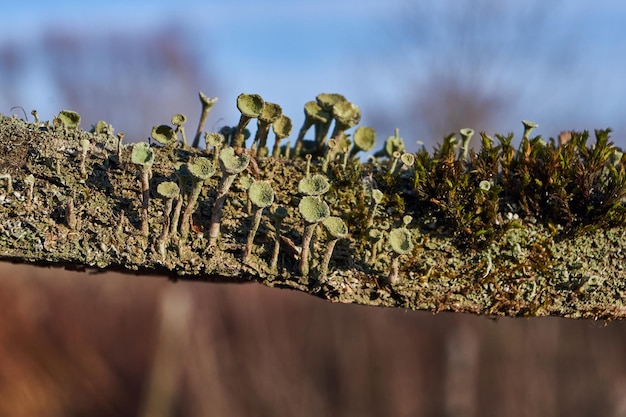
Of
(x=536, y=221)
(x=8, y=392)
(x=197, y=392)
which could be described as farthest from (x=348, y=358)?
(x=536, y=221)

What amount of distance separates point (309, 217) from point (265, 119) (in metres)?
0.45

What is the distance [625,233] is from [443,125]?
19.8m

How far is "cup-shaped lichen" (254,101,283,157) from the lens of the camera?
1.69 metres

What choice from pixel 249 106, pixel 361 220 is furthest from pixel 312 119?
pixel 361 220

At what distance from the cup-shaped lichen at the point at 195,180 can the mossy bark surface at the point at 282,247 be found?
3cm

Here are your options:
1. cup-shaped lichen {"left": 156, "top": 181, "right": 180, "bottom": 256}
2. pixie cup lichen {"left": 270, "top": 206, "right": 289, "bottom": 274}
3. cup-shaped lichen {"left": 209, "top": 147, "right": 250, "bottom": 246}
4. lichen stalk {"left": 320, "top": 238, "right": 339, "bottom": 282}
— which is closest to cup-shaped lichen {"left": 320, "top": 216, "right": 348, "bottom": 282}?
lichen stalk {"left": 320, "top": 238, "right": 339, "bottom": 282}

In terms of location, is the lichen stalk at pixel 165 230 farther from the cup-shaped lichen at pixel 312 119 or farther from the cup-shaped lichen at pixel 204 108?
the cup-shaped lichen at pixel 312 119

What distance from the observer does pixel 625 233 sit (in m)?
1.60

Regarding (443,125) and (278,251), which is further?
(443,125)

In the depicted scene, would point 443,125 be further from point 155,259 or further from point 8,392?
point 155,259

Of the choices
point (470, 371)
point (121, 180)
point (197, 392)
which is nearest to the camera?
point (121, 180)

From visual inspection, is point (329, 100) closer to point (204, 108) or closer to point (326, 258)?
point (204, 108)

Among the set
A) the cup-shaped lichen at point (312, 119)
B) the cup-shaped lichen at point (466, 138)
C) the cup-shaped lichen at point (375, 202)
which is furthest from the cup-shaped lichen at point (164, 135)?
the cup-shaped lichen at point (466, 138)

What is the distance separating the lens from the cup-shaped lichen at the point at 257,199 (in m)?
1.41
